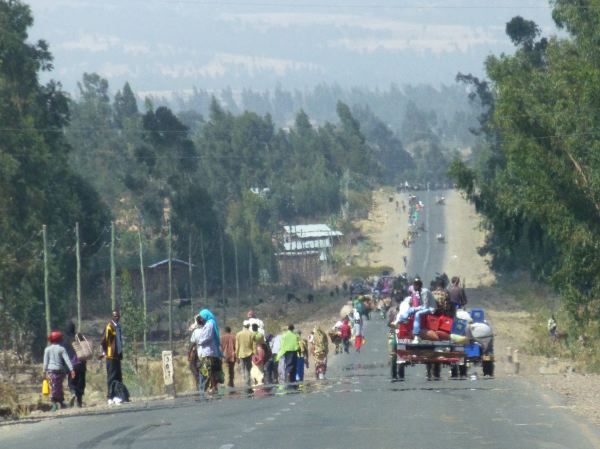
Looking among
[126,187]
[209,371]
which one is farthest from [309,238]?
[209,371]

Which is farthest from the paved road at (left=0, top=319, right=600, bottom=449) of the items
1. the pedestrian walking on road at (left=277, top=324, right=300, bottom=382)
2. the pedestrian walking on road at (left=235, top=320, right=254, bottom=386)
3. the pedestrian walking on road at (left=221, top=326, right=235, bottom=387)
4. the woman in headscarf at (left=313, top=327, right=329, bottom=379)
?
the woman in headscarf at (left=313, top=327, right=329, bottom=379)

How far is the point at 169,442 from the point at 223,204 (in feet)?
461

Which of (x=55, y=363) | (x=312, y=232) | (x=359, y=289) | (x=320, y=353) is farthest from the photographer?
(x=312, y=232)

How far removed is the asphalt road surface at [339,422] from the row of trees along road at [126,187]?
1102 inches

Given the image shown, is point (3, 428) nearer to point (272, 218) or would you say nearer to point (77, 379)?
point (77, 379)

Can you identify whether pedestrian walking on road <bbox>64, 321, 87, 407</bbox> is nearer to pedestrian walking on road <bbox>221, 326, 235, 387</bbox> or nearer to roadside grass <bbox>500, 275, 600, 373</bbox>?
pedestrian walking on road <bbox>221, 326, 235, 387</bbox>

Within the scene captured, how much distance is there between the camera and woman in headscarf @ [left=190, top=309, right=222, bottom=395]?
30.3m

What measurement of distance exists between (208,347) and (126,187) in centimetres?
11225

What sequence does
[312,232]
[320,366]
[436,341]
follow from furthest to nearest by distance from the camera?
[312,232] → [320,366] → [436,341]

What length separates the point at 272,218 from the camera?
164000mm

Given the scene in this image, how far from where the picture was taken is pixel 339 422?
20531 mm

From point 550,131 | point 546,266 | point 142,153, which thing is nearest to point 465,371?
point 550,131

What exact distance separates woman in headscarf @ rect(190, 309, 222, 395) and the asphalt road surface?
0.99 metres

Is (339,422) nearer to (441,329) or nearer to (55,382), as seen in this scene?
(55,382)
